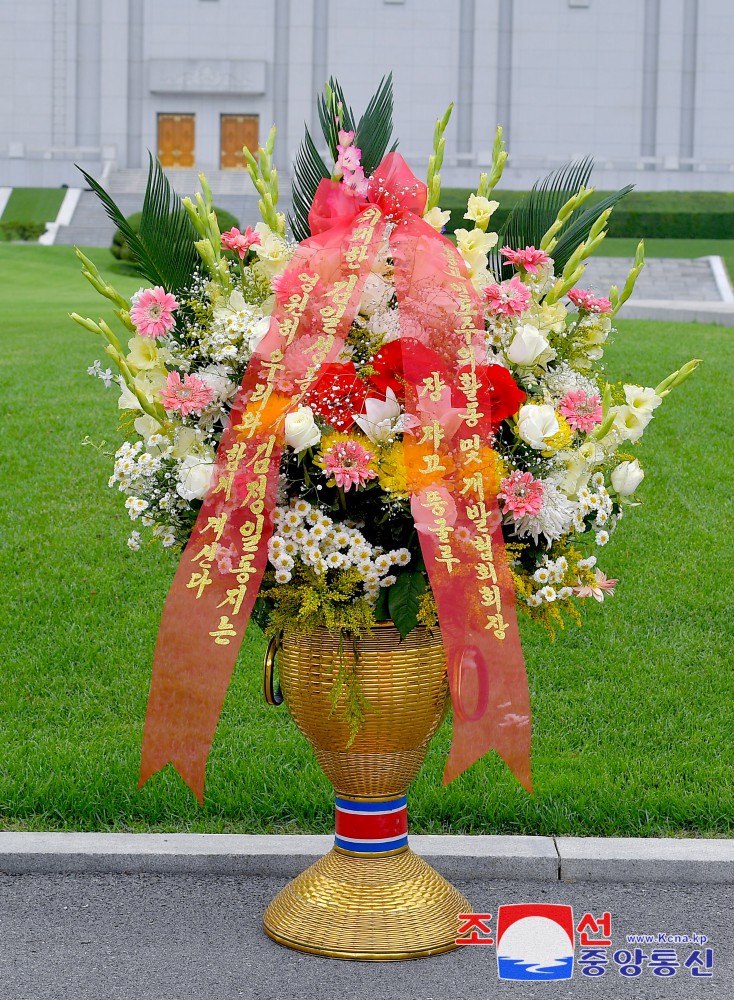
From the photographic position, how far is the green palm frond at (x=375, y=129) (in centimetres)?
367

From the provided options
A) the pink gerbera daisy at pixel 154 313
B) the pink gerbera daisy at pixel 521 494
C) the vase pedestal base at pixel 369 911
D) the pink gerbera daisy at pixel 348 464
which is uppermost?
the pink gerbera daisy at pixel 154 313

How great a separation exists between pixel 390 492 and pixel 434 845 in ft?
5.11

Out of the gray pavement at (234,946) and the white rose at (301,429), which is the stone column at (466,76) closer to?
the gray pavement at (234,946)

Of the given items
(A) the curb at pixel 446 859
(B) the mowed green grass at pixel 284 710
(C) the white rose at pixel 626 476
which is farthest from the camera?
(B) the mowed green grass at pixel 284 710

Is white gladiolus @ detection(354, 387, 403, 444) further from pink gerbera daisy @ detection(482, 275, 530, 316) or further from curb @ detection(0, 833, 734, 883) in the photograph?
curb @ detection(0, 833, 734, 883)

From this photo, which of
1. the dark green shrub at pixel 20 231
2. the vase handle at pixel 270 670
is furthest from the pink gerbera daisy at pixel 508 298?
the dark green shrub at pixel 20 231

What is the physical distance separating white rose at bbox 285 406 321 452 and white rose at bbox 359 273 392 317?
40 cm

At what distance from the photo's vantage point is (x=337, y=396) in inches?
128

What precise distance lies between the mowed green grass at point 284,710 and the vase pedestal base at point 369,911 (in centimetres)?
96

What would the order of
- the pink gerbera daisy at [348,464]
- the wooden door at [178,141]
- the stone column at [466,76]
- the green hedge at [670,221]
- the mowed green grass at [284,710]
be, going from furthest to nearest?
the wooden door at [178,141]
the stone column at [466,76]
the green hedge at [670,221]
the mowed green grass at [284,710]
the pink gerbera daisy at [348,464]

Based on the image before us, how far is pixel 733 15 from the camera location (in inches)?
1480

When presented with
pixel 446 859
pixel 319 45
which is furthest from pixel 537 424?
pixel 319 45

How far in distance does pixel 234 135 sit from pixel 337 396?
37.5 meters

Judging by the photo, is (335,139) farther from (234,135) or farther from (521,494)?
(234,135)
